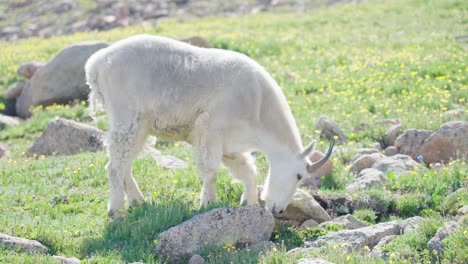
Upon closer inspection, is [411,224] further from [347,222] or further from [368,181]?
[368,181]

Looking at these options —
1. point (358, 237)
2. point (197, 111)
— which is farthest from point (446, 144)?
point (197, 111)

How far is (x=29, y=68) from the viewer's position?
70.8 ft

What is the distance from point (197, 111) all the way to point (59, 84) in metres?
10.4

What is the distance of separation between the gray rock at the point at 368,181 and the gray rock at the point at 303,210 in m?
1.19

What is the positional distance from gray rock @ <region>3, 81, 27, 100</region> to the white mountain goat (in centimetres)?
1075

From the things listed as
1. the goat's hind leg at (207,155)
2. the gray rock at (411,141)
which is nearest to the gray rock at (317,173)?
the gray rock at (411,141)

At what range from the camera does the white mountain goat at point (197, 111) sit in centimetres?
1063

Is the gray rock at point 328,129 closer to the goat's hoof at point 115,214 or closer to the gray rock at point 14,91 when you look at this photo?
the goat's hoof at point 115,214

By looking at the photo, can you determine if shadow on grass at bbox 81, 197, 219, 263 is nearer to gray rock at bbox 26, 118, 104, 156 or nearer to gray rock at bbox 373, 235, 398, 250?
gray rock at bbox 373, 235, 398, 250

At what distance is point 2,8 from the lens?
45531mm

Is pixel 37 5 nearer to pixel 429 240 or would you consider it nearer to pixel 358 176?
pixel 358 176

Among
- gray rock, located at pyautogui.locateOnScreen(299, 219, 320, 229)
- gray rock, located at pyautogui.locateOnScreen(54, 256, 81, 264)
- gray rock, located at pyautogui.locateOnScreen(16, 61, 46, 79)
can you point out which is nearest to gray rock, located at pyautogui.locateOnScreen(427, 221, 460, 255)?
gray rock, located at pyautogui.locateOnScreen(299, 219, 320, 229)

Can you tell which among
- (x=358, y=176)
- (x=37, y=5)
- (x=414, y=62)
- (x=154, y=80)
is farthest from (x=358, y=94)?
(x=37, y=5)

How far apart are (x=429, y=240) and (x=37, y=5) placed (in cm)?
3976
